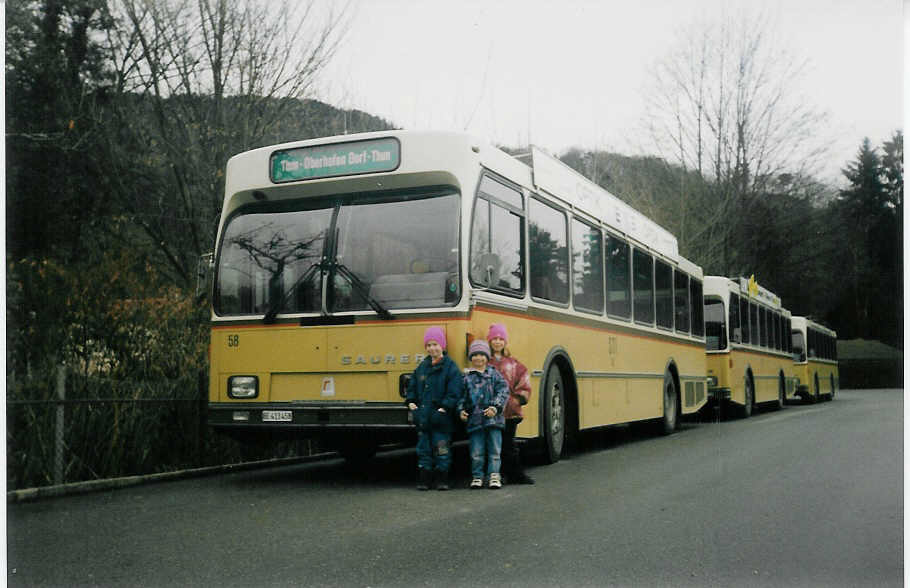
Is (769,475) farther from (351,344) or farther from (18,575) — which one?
(18,575)

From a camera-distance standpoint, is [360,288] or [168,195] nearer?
[360,288]

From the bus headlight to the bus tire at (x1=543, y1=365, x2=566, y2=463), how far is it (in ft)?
9.65

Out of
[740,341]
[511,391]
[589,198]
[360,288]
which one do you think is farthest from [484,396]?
[740,341]

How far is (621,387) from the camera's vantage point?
13023 millimetres

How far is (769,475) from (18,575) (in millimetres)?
6700

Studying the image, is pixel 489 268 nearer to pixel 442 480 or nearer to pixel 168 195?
pixel 442 480

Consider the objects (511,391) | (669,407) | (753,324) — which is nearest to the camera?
(511,391)

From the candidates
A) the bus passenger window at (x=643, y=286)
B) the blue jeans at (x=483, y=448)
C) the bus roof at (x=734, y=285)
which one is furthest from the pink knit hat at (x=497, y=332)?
the bus roof at (x=734, y=285)

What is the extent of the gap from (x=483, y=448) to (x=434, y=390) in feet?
2.97

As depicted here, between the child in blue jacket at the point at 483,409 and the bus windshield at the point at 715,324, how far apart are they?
12.1m

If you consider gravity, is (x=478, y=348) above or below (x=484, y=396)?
above

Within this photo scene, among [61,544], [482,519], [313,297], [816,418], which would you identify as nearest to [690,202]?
[816,418]

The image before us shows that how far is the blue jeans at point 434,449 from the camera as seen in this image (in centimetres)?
873

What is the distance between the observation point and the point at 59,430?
29.3 feet
